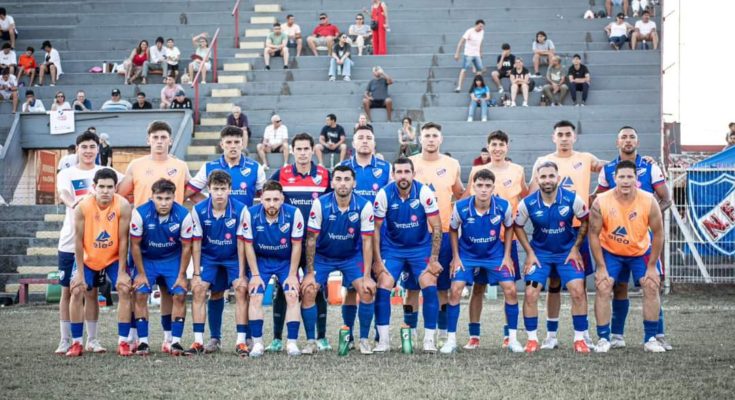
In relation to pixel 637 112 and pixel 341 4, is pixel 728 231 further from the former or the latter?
pixel 341 4

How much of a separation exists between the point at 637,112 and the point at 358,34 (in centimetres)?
790

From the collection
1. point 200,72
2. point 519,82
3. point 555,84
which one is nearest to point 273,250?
point 519,82

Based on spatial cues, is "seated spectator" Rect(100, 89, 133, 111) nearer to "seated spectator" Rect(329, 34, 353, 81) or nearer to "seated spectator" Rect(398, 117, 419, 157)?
"seated spectator" Rect(329, 34, 353, 81)

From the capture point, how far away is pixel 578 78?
25.0 metres

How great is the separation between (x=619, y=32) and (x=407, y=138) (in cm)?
762

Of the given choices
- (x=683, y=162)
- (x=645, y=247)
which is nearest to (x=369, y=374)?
Answer: (x=645, y=247)

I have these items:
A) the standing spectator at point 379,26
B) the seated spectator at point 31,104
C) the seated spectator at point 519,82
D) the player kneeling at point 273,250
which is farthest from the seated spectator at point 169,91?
the player kneeling at point 273,250

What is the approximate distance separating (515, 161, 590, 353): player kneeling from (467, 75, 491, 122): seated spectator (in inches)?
557

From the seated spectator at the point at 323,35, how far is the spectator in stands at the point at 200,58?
2855 millimetres

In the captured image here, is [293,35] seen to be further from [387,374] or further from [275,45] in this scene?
[387,374]

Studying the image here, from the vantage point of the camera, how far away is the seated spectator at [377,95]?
82.0 ft

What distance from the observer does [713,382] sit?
8.06 meters

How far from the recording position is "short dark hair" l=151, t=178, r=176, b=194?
1041 centimetres

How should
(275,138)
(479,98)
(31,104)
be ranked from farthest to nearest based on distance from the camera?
(31,104), (479,98), (275,138)
